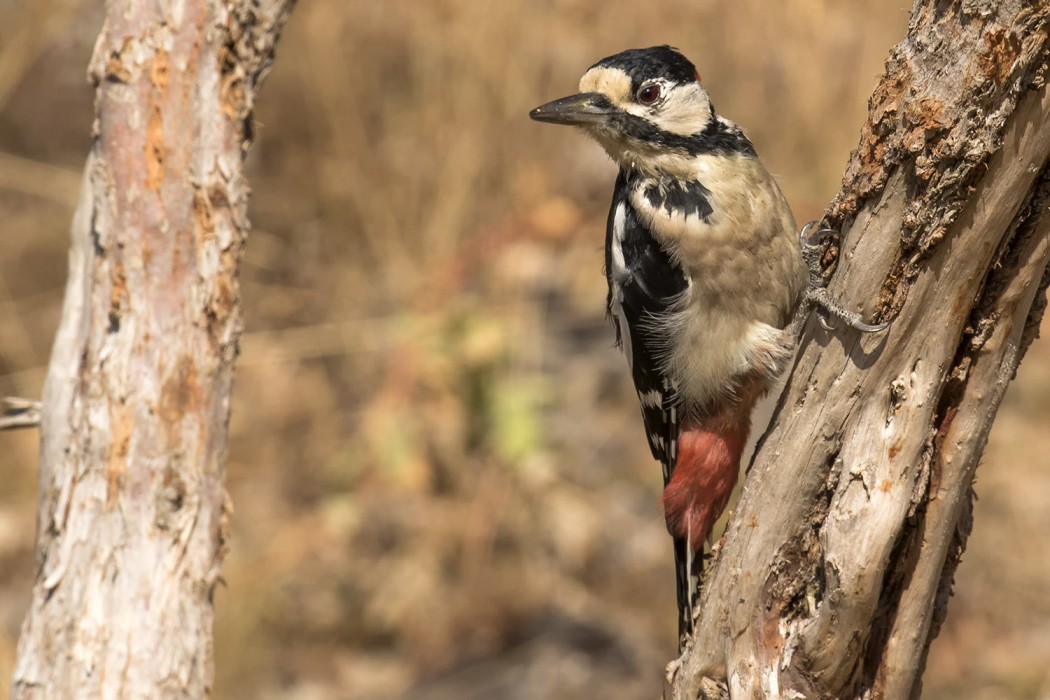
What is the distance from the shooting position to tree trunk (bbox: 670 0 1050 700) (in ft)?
6.92

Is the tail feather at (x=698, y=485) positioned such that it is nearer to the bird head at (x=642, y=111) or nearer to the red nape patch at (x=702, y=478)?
the red nape patch at (x=702, y=478)

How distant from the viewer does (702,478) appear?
3256mm

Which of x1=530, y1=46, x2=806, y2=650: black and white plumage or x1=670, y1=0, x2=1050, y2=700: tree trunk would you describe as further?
x1=530, y1=46, x2=806, y2=650: black and white plumage

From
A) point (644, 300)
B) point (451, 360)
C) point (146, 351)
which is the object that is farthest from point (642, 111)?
point (451, 360)

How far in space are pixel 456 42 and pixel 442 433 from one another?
8.05ft

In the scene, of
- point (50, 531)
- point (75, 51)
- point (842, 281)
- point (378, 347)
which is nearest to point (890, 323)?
point (842, 281)

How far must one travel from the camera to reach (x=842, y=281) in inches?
93.9

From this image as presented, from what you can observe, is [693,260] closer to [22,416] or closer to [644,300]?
[644,300]

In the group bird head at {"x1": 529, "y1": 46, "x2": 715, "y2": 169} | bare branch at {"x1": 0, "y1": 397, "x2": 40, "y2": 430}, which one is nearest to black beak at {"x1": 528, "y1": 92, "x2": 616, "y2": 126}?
bird head at {"x1": 529, "y1": 46, "x2": 715, "y2": 169}

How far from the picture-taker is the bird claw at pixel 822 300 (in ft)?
7.61

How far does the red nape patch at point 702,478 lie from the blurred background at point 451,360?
7.27ft

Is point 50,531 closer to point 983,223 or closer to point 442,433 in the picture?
point 983,223

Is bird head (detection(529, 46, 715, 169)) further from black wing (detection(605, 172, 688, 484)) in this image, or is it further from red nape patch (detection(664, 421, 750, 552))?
red nape patch (detection(664, 421, 750, 552))

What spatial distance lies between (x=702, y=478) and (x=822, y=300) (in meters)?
0.94
